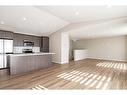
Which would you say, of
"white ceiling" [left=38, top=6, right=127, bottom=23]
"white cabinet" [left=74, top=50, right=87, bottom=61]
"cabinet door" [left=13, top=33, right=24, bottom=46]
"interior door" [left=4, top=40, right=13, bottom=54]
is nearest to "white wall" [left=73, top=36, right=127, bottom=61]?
"white cabinet" [left=74, top=50, right=87, bottom=61]

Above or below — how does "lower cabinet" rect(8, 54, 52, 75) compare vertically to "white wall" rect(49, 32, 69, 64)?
below

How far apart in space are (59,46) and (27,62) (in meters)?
2.73

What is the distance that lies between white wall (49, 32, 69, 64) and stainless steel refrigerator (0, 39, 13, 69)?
9.39ft

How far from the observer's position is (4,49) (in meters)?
5.19

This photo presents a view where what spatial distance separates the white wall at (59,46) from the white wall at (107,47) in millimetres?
3877

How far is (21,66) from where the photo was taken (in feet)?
14.7

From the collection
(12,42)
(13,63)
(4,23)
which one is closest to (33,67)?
(13,63)

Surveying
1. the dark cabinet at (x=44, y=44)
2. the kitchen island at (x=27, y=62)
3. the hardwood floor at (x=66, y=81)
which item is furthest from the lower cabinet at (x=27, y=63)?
the dark cabinet at (x=44, y=44)

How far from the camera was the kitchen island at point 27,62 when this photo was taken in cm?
421

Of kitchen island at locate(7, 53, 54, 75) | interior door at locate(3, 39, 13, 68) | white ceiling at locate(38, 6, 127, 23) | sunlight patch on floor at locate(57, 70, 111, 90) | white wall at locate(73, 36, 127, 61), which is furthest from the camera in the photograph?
white wall at locate(73, 36, 127, 61)

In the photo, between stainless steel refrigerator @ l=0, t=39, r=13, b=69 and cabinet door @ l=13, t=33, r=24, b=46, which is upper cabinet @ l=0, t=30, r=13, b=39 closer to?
stainless steel refrigerator @ l=0, t=39, r=13, b=69

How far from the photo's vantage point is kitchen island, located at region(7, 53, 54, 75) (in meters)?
4.21

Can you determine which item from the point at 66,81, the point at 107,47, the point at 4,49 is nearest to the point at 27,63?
the point at 4,49

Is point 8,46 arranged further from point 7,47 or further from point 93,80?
point 93,80
